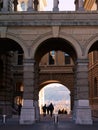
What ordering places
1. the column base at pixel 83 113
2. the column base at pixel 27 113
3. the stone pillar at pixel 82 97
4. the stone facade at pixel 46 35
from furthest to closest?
the stone facade at pixel 46 35, the column base at pixel 27 113, the stone pillar at pixel 82 97, the column base at pixel 83 113

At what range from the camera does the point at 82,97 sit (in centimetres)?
2830

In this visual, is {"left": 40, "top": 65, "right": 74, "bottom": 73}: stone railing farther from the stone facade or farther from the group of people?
the stone facade

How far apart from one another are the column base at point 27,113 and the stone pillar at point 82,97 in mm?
3629

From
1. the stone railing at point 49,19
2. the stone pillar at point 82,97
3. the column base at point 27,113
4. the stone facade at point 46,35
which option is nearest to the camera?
the stone pillar at point 82,97

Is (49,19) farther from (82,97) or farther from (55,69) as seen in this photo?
(55,69)

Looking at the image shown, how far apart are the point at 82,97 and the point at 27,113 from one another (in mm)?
4724

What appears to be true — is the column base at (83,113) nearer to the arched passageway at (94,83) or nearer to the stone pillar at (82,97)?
the stone pillar at (82,97)

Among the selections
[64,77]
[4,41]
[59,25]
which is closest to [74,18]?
[59,25]

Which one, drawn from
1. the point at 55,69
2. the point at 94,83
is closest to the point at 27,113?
the point at 94,83

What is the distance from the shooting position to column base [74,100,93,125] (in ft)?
90.2

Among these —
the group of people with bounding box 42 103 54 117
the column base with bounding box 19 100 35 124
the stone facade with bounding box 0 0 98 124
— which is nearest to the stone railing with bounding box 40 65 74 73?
the group of people with bounding box 42 103 54 117

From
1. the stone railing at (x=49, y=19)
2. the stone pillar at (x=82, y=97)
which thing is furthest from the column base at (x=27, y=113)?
the stone railing at (x=49, y=19)

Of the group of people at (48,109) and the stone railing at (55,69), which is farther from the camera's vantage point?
the stone railing at (55,69)

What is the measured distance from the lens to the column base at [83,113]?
90.2 ft
